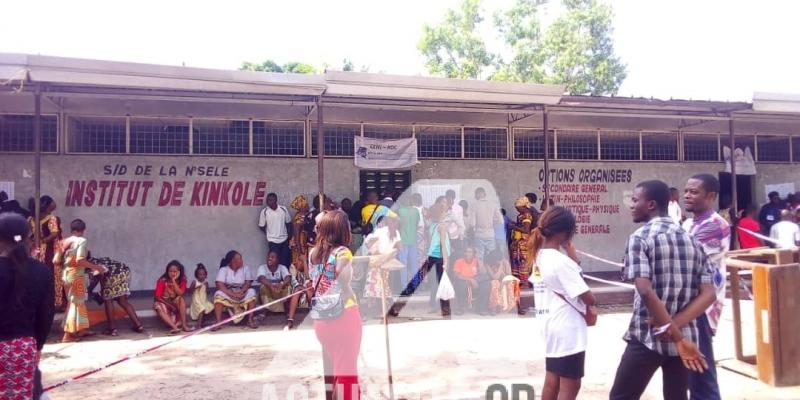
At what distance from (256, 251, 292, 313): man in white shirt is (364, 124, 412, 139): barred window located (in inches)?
129

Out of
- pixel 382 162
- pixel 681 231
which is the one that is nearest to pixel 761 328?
pixel 681 231

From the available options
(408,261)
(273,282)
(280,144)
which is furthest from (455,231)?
(280,144)

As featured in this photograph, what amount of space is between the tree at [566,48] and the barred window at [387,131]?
656 inches

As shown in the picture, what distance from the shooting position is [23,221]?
296 centimetres

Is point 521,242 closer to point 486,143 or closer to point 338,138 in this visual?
point 486,143

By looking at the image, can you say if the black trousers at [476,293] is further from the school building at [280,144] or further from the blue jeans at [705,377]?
the blue jeans at [705,377]

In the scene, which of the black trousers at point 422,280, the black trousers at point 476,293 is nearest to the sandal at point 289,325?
the black trousers at point 422,280

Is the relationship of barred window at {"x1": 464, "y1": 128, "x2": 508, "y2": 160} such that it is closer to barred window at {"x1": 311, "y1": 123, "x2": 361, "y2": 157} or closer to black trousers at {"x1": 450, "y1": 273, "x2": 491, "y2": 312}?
barred window at {"x1": 311, "y1": 123, "x2": 361, "y2": 157}

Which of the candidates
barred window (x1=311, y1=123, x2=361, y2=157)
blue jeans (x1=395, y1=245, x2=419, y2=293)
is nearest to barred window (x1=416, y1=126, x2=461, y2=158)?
barred window (x1=311, y1=123, x2=361, y2=157)

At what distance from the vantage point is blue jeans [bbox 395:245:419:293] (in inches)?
336

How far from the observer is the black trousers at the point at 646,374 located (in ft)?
9.29

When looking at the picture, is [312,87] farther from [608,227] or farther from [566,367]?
[608,227]

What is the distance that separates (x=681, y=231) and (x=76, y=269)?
6.56 m

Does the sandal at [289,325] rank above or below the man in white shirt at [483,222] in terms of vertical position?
below
